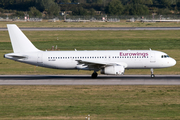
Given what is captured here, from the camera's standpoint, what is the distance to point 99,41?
87688 millimetres

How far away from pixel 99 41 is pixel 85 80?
1728 inches

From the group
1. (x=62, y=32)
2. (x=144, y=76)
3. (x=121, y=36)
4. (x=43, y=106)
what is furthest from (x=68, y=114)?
(x=62, y=32)

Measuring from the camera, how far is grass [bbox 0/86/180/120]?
26.3 meters

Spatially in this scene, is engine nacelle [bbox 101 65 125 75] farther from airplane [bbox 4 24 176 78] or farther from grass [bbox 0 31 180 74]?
grass [bbox 0 31 180 74]

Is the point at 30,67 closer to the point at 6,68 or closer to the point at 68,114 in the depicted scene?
the point at 6,68

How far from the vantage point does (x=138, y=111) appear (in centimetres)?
2727

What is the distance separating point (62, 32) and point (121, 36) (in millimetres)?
19912

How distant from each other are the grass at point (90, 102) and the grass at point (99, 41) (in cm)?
2105

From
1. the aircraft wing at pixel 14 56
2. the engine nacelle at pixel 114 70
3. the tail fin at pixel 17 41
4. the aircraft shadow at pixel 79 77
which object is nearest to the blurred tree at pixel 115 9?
the aircraft shadow at pixel 79 77

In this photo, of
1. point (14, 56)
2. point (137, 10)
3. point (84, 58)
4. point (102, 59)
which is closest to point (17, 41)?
point (14, 56)

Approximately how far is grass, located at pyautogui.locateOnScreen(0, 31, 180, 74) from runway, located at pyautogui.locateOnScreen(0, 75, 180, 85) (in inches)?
394

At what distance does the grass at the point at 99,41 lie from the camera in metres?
76.4

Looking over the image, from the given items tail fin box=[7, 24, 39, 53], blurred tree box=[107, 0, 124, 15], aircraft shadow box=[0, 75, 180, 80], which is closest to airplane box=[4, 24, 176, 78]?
tail fin box=[7, 24, 39, 53]

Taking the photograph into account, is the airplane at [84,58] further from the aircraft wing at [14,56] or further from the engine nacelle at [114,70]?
the engine nacelle at [114,70]
